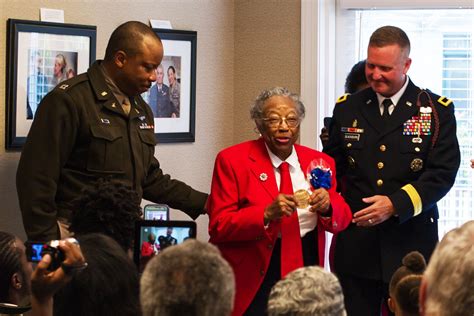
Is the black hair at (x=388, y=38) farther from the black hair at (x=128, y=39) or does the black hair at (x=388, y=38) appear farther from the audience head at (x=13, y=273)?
the audience head at (x=13, y=273)

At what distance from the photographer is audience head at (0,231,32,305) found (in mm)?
3066

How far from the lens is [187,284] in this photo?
6.35ft

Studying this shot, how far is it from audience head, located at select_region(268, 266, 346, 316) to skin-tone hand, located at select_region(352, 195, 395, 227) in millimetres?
1719

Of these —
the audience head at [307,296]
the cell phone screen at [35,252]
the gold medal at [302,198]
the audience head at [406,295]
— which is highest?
the gold medal at [302,198]

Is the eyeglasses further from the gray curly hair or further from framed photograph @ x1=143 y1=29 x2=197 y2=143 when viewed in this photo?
framed photograph @ x1=143 y1=29 x2=197 y2=143

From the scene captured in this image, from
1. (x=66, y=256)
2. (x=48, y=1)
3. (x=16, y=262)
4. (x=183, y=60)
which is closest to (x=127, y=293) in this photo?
(x=66, y=256)

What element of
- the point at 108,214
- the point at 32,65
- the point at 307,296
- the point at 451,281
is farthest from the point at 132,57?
the point at 451,281

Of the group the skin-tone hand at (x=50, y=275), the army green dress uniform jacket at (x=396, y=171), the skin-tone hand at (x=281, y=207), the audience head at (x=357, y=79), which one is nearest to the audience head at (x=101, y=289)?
the skin-tone hand at (x=50, y=275)

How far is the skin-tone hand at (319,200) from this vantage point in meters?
3.61

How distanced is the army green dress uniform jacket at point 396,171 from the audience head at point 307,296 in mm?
1866

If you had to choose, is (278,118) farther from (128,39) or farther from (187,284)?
(187,284)

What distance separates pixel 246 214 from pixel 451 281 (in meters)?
1.68

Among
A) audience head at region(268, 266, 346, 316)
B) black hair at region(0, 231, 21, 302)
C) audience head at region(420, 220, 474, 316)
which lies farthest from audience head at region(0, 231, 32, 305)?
audience head at region(420, 220, 474, 316)

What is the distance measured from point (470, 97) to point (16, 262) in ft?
9.07
